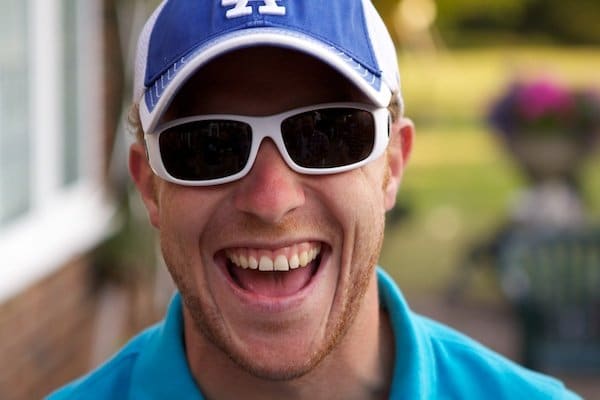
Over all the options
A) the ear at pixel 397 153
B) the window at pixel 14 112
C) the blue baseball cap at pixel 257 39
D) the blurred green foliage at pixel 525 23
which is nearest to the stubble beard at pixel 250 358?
the ear at pixel 397 153

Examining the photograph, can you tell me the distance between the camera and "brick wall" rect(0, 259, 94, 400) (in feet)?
15.8

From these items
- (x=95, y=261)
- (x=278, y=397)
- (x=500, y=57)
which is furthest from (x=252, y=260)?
(x=500, y=57)

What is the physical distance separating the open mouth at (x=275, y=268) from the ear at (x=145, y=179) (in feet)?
0.59

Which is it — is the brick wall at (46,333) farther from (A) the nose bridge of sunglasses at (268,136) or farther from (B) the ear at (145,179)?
(A) the nose bridge of sunglasses at (268,136)

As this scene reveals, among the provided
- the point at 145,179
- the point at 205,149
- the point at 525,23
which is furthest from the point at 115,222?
the point at 525,23

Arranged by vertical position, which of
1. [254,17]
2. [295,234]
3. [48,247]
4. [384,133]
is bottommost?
[48,247]

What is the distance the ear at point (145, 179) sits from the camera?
1939 millimetres

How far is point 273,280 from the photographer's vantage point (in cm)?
183

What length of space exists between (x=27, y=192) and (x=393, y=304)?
11.1 ft

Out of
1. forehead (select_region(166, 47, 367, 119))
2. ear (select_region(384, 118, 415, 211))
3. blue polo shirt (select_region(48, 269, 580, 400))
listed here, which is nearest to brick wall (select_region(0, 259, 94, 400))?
blue polo shirt (select_region(48, 269, 580, 400))

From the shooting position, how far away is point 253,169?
175 cm

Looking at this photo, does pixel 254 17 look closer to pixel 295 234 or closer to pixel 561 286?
pixel 295 234

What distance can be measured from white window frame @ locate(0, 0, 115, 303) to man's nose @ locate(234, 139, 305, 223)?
3036 mm

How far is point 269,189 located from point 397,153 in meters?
0.37
